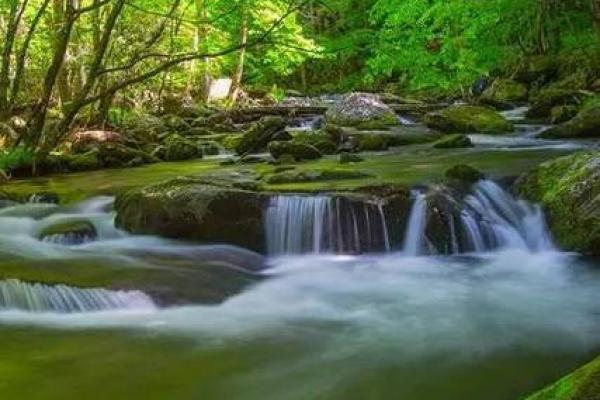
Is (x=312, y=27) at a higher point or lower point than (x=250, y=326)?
higher

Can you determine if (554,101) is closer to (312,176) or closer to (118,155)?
(312,176)

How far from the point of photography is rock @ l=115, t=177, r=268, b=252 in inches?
303

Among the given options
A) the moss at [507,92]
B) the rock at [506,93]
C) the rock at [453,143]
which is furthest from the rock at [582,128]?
the moss at [507,92]

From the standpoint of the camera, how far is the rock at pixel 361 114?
16.6m

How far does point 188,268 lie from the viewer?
6.71 metres

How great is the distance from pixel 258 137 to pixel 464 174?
595 cm

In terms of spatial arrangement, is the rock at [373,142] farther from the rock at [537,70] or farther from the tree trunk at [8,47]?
the rock at [537,70]

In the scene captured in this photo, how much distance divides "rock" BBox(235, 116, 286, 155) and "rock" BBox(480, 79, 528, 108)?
869 cm

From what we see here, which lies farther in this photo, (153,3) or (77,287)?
(153,3)

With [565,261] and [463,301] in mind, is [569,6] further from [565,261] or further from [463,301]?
[463,301]

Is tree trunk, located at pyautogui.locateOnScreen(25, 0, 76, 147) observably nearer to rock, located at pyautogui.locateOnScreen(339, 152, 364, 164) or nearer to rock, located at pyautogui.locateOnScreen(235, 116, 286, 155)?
rock, located at pyautogui.locateOnScreen(235, 116, 286, 155)

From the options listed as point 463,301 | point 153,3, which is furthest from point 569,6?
point 463,301

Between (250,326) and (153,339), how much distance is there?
777mm

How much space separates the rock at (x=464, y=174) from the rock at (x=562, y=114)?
7.46 meters
